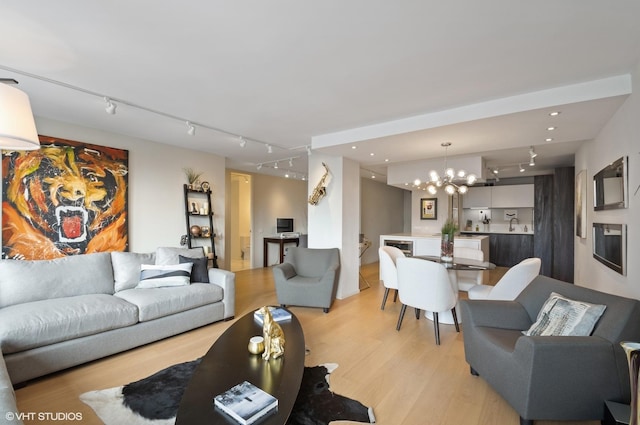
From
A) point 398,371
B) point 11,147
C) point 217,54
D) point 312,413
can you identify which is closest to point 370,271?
point 398,371

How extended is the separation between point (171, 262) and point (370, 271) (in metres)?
4.86

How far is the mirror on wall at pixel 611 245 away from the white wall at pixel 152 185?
553cm

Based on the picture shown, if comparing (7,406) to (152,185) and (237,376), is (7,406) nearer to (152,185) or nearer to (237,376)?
(237,376)

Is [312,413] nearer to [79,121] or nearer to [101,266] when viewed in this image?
[101,266]

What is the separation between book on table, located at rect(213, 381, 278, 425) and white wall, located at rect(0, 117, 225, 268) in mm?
3775

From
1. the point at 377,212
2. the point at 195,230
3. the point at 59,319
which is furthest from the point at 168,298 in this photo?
the point at 377,212

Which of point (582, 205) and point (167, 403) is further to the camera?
point (582, 205)

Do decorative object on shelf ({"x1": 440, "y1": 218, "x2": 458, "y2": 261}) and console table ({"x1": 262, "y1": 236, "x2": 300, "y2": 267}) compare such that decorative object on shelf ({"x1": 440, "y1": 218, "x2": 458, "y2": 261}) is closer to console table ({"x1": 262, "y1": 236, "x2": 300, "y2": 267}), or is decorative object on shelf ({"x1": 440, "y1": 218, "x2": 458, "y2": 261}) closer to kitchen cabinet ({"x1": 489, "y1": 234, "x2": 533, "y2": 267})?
console table ({"x1": 262, "y1": 236, "x2": 300, "y2": 267})

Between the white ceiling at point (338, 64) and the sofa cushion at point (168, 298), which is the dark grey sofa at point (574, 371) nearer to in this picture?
the white ceiling at point (338, 64)

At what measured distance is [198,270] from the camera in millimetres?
3762

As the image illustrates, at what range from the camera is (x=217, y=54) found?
2.22 meters

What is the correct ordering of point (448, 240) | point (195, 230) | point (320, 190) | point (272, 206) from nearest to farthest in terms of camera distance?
point (448, 240)
point (320, 190)
point (195, 230)
point (272, 206)

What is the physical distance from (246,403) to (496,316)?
207 centimetres

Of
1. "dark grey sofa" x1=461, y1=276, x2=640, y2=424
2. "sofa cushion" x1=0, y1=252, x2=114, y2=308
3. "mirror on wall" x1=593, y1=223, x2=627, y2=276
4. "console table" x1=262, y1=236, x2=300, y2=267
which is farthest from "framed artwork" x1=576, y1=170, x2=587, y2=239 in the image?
"sofa cushion" x1=0, y1=252, x2=114, y2=308
